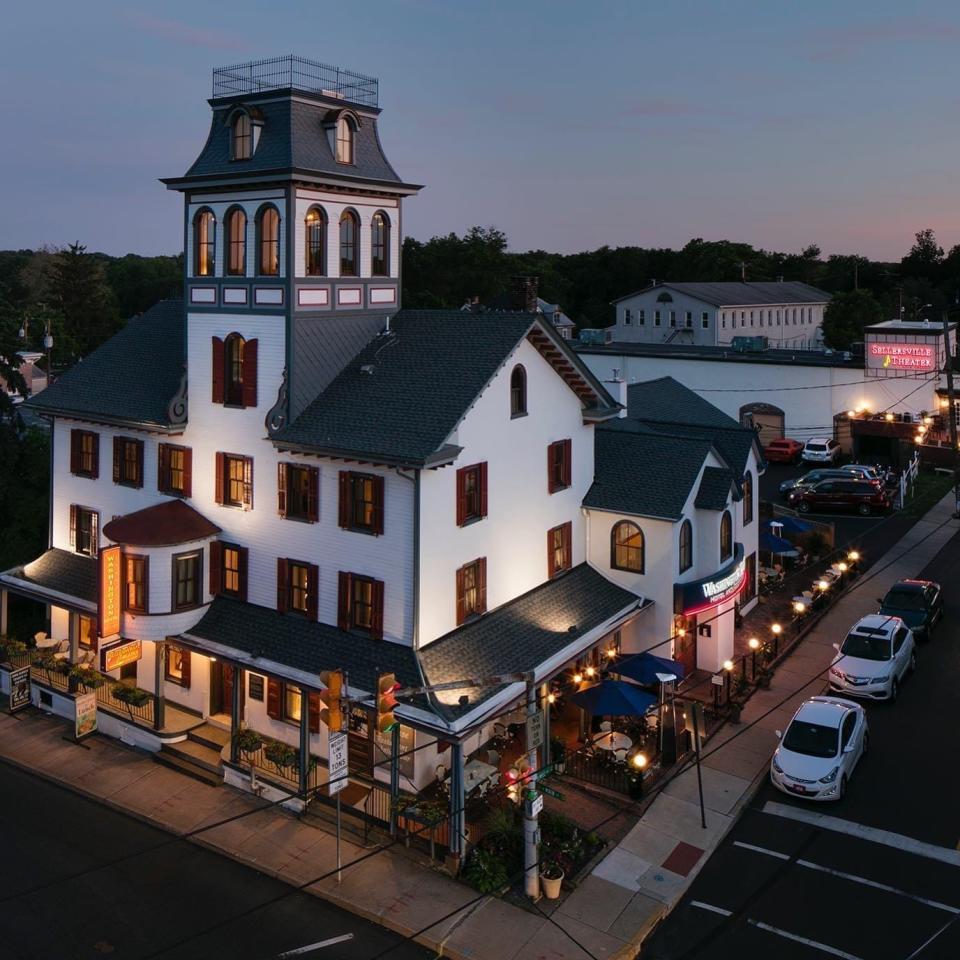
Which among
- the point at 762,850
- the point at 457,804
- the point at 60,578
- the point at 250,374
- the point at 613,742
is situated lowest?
the point at 762,850

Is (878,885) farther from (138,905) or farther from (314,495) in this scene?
(314,495)

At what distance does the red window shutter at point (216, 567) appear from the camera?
88.1 ft

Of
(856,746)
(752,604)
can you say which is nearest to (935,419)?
(752,604)

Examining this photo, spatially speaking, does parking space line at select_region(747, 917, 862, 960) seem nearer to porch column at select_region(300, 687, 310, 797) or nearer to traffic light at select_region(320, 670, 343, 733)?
traffic light at select_region(320, 670, 343, 733)

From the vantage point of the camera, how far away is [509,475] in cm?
2627

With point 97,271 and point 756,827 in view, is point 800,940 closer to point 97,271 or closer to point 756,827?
point 756,827

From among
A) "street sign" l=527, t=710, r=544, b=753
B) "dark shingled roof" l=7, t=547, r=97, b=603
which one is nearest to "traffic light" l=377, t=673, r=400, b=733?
"street sign" l=527, t=710, r=544, b=753

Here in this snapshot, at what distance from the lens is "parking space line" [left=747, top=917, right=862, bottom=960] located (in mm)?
17667

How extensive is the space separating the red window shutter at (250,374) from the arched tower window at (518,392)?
7.06 m

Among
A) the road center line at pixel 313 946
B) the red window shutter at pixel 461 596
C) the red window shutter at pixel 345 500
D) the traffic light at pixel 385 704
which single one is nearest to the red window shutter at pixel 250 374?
the red window shutter at pixel 345 500

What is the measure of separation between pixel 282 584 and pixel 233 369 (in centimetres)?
624

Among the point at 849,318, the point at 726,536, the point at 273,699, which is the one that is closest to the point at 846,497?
the point at 726,536

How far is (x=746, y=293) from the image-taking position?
3861 inches

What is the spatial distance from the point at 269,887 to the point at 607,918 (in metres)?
7.21
